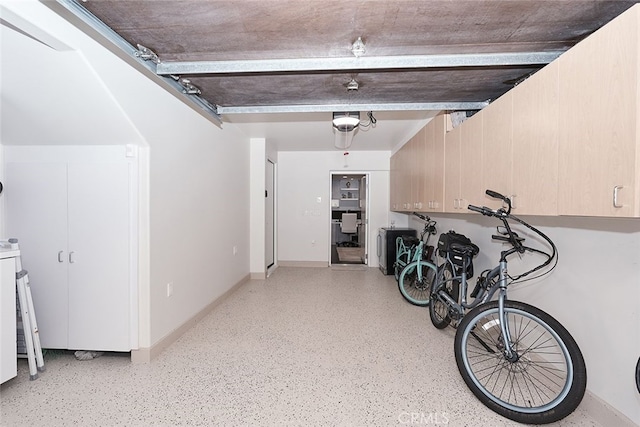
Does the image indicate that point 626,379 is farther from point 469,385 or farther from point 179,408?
point 179,408

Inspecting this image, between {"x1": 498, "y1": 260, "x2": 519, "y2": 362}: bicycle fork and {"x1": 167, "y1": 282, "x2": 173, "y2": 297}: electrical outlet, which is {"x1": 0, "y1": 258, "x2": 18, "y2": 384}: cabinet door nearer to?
{"x1": 167, "y1": 282, "x2": 173, "y2": 297}: electrical outlet

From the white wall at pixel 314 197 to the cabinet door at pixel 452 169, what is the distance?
287 centimetres

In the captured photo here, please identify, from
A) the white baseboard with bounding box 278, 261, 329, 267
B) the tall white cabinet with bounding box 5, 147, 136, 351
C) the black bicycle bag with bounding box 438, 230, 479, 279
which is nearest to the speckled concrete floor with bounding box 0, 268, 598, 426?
the tall white cabinet with bounding box 5, 147, 136, 351

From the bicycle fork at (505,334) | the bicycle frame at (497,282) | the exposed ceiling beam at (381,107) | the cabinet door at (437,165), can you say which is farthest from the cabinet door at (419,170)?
the bicycle fork at (505,334)

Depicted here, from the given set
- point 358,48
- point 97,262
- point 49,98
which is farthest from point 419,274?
point 49,98

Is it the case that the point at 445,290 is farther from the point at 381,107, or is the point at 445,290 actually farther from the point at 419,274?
the point at 381,107

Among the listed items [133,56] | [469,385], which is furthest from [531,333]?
[133,56]

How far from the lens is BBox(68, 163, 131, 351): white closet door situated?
222 centimetres

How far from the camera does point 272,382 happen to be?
6.54 ft

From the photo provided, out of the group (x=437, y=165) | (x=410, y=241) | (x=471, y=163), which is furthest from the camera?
(x=410, y=241)

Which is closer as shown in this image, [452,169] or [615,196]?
[615,196]

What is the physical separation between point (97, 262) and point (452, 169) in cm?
330

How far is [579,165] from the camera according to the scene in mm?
1318

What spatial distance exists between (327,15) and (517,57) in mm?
1325
